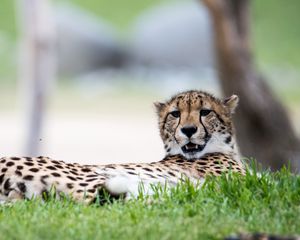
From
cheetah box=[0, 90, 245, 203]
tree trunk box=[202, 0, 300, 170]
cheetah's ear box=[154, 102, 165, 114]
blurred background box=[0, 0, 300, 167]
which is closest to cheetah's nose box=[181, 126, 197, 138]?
cheetah box=[0, 90, 245, 203]

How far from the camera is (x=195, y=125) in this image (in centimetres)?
672

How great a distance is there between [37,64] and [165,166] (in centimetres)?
1002

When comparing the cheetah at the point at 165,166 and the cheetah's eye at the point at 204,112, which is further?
the cheetah's eye at the point at 204,112

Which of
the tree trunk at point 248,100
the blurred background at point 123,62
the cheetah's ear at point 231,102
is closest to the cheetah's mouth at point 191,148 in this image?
the cheetah's ear at point 231,102

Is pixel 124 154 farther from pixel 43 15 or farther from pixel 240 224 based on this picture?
pixel 240 224

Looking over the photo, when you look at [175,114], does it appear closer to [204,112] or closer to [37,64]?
[204,112]

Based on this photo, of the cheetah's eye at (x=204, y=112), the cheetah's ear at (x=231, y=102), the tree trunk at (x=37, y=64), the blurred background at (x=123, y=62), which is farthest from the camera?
the blurred background at (x=123, y=62)

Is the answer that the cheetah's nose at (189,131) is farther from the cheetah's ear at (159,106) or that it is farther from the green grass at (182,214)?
the green grass at (182,214)

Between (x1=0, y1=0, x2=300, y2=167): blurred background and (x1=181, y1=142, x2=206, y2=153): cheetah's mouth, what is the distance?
607 inches

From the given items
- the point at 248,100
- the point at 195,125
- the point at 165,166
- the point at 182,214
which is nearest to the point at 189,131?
the point at 195,125

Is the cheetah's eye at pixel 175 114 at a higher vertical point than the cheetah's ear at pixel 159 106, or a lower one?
lower

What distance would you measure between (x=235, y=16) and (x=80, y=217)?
8.07 m

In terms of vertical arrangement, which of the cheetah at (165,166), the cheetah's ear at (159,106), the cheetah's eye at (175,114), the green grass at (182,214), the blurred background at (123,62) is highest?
the blurred background at (123,62)

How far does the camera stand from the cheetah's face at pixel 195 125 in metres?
6.75
